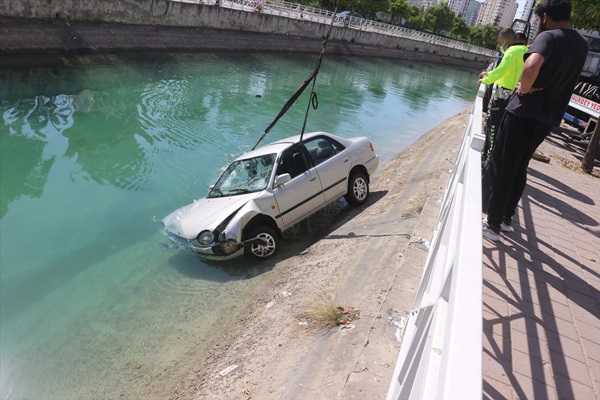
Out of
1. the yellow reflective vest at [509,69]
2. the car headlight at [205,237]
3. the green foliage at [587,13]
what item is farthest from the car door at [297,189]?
the green foliage at [587,13]

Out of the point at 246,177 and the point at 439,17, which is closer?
the point at 246,177

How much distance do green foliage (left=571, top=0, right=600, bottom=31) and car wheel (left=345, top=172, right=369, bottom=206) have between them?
7996 mm

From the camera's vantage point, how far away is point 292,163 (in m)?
8.15

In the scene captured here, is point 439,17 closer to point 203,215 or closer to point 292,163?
point 292,163

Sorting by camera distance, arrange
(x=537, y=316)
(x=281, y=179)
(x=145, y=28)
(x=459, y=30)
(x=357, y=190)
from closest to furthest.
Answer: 1. (x=537, y=316)
2. (x=281, y=179)
3. (x=357, y=190)
4. (x=145, y=28)
5. (x=459, y=30)

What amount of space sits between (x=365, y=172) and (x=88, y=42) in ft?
63.6

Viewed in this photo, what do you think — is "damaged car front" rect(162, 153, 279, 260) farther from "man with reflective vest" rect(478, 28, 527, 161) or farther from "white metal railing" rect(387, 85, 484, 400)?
"white metal railing" rect(387, 85, 484, 400)

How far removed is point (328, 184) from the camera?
864 centimetres

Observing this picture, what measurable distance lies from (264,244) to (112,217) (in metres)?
3.06

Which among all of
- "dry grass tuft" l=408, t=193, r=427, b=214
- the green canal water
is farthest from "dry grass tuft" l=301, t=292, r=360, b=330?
"dry grass tuft" l=408, t=193, r=427, b=214

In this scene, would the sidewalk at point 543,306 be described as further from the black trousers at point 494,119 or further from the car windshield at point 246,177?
the car windshield at point 246,177

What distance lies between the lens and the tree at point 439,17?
103 meters

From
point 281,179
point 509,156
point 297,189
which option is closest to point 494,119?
point 509,156

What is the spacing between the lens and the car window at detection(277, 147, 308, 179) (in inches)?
315
